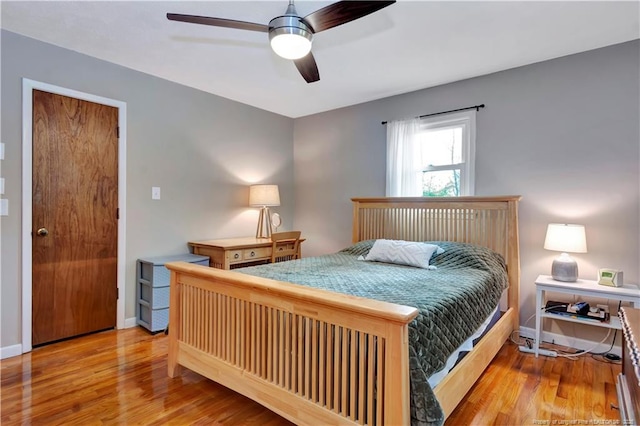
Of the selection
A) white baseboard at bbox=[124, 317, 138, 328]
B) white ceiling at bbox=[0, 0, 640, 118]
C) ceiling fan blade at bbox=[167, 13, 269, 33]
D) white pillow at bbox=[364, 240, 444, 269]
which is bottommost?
white baseboard at bbox=[124, 317, 138, 328]

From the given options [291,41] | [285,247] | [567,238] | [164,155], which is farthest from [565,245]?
[164,155]

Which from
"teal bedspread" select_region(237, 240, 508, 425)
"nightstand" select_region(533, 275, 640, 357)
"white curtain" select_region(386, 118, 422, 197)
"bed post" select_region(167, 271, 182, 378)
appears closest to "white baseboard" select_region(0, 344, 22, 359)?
"bed post" select_region(167, 271, 182, 378)

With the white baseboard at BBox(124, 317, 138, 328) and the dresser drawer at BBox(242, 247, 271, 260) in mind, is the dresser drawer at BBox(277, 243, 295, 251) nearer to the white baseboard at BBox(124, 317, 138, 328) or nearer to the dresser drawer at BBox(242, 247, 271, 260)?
the dresser drawer at BBox(242, 247, 271, 260)

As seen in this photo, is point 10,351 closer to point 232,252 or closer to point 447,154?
point 232,252

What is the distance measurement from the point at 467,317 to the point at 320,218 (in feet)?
9.09

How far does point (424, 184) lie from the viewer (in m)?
3.55

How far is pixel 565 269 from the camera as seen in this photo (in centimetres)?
254

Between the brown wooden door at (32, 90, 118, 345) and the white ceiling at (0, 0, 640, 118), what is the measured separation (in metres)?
0.59

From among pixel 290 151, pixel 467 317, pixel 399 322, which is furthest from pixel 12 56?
pixel 467 317

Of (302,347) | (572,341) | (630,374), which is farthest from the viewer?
(572,341)

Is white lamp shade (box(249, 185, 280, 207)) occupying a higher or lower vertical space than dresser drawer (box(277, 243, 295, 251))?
higher

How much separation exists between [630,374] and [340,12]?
2346 mm

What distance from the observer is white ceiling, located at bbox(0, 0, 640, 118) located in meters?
2.12

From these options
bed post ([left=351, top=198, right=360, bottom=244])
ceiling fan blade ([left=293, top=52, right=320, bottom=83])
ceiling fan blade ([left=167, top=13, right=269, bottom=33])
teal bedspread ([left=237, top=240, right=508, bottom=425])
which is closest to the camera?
teal bedspread ([left=237, top=240, right=508, bottom=425])
